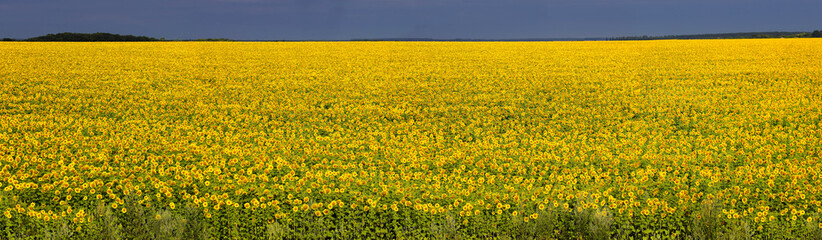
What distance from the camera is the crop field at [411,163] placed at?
7.33 m

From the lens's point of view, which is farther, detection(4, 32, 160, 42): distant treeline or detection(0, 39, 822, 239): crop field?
detection(4, 32, 160, 42): distant treeline

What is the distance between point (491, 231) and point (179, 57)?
36.5 metres

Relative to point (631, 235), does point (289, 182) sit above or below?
above

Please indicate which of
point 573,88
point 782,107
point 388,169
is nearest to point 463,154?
point 388,169

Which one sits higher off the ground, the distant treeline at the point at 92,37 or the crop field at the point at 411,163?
the distant treeline at the point at 92,37

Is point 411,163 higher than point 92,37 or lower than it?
lower

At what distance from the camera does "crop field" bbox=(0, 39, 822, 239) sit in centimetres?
733

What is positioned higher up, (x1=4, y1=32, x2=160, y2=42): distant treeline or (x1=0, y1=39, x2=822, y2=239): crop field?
(x1=4, y1=32, x2=160, y2=42): distant treeline

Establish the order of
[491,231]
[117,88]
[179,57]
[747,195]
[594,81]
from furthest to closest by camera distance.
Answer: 1. [179,57]
2. [594,81]
3. [117,88]
4. [747,195]
5. [491,231]

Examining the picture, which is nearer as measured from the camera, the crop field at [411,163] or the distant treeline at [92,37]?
the crop field at [411,163]

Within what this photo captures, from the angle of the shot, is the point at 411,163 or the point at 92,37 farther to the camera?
the point at 92,37

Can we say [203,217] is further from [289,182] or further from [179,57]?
[179,57]

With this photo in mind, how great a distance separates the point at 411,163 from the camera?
984cm

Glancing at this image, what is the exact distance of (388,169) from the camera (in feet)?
32.7
